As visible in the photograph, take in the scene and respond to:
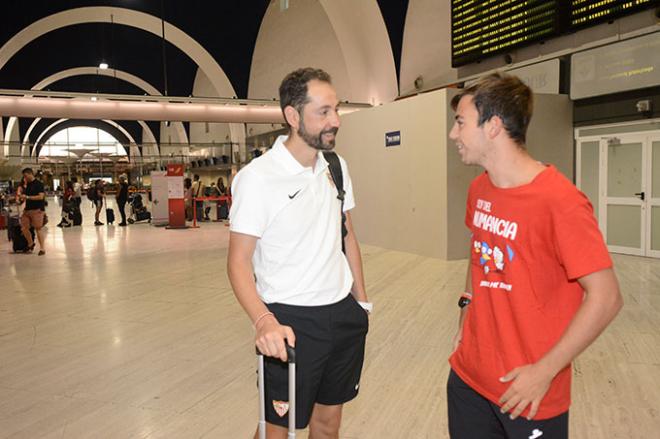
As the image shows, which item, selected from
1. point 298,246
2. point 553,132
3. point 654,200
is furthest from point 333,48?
point 298,246

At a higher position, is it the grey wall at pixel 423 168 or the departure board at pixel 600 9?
→ the departure board at pixel 600 9

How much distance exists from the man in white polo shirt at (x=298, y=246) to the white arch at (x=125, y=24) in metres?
24.3

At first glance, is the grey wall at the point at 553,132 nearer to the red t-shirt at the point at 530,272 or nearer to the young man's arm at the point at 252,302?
the red t-shirt at the point at 530,272

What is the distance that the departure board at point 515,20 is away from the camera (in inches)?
334

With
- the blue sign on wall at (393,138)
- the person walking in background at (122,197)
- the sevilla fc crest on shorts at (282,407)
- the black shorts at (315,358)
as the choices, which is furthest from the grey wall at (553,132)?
the person walking in background at (122,197)

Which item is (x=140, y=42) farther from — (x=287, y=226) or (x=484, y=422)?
(x=484, y=422)

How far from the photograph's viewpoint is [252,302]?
174 cm

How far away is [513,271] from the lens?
59.9 inches

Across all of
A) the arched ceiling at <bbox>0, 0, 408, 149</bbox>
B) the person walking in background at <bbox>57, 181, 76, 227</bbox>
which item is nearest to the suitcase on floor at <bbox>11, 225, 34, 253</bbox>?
the person walking in background at <bbox>57, 181, 76, 227</bbox>

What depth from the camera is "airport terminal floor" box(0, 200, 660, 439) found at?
3240 mm

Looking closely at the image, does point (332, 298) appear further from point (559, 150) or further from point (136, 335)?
point (559, 150)

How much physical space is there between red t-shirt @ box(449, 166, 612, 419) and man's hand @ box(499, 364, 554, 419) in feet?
0.37

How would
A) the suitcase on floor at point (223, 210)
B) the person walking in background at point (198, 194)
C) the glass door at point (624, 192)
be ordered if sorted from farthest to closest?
1. the suitcase on floor at point (223, 210)
2. the person walking in background at point (198, 194)
3. the glass door at point (624, 192)

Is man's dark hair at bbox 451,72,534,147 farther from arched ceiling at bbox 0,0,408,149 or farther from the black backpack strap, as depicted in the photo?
arched ceiling at bbox 0,0,408,149
